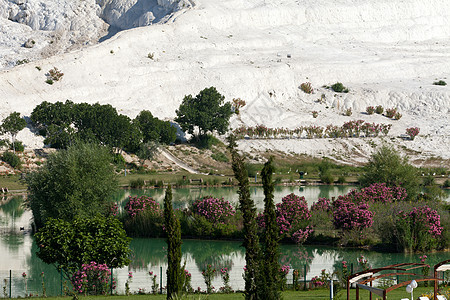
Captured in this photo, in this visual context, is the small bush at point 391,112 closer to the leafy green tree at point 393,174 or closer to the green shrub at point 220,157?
the green shrub at point 220,157

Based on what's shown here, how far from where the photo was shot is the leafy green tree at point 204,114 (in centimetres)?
6944

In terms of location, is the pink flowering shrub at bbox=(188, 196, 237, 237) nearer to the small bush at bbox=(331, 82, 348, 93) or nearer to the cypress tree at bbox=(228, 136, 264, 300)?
the cypress tree at bbox=(228, 136, 264, 300)

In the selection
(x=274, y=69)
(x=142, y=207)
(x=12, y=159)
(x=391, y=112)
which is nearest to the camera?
(x=142, y=207)

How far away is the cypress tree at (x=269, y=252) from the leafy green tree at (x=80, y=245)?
8386mm

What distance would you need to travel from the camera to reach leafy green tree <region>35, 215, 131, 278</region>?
21688 millimetres

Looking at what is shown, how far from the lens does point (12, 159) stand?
5647 centimetres

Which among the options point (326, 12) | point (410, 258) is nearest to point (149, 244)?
point (410, 258)

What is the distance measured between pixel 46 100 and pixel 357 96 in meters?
40.1

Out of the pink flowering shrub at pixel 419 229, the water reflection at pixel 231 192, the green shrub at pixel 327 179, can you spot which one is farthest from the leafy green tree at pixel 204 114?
the pink flowering shrub at pixel 419 229

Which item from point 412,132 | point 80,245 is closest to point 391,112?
point 412,132

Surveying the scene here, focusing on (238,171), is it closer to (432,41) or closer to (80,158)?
(80,158)

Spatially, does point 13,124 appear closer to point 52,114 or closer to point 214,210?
point 52,114

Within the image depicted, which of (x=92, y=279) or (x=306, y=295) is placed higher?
(x=92, y=279)

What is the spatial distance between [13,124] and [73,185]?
31893mm
